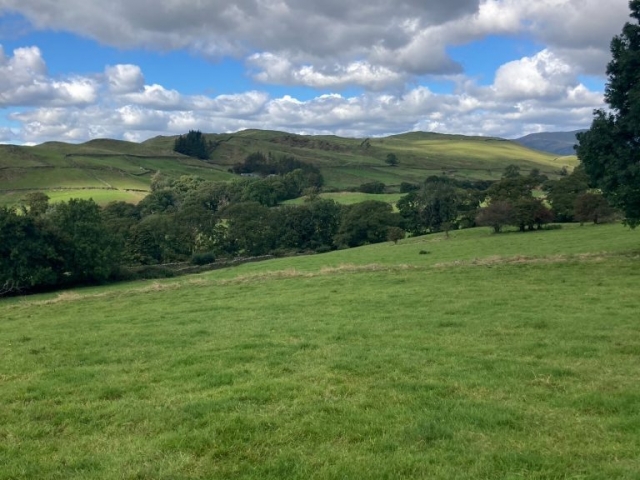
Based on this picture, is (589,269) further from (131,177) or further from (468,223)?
(131,177)

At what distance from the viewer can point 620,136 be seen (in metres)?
28.5

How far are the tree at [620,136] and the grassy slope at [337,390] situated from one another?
26.6 feet

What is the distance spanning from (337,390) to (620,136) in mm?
26192

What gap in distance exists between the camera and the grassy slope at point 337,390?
22.3ft

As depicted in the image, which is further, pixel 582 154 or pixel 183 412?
pixel 582 154

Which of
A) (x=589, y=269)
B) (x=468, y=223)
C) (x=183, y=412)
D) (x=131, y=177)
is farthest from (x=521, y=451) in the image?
(x=131, y=177)

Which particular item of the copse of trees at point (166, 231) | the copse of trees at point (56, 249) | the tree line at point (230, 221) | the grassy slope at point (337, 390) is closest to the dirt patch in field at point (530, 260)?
the grassy slope at point (337, 390)

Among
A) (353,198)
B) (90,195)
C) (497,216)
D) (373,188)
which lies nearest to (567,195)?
(497,216)

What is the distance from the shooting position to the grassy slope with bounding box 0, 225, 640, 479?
6.80 m

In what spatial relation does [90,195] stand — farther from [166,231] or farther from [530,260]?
[530,260]

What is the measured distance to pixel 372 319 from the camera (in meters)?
17.9

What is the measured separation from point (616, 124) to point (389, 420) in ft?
88.6

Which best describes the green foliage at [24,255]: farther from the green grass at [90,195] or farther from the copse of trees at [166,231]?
the green grass at [90,195]

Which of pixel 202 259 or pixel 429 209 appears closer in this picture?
pixel 202 259
